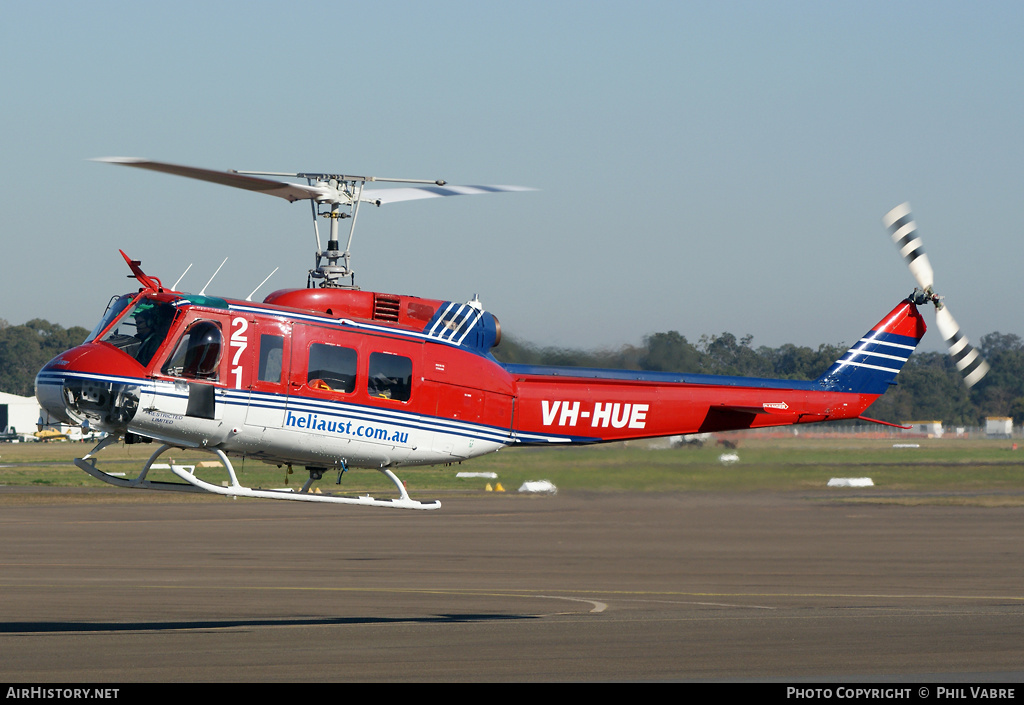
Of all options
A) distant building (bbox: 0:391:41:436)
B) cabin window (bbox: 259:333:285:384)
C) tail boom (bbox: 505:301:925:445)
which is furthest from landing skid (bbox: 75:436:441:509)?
distant building (bbox: 0:391:41:436)

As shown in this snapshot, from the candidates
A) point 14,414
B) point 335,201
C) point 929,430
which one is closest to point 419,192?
point 335,201

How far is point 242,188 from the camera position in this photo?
655 inches

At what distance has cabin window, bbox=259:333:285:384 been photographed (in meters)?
16.5

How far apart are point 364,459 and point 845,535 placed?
37.6m

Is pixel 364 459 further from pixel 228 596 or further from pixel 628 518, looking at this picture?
pixel 628 518

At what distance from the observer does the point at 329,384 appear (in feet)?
55.3

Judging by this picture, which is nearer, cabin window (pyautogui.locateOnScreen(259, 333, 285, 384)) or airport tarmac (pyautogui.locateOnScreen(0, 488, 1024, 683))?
cabin window (pyautogui.locateOnScreen(259, 333, 285, 384))

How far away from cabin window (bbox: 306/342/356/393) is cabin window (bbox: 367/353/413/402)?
0.32 metres

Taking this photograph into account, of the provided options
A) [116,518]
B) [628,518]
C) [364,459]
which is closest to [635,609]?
[364,459]

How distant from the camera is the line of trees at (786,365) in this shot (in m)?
21.7

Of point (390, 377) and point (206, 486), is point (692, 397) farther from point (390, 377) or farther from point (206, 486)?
point (206, 486)

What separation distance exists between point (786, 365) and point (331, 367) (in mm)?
27643

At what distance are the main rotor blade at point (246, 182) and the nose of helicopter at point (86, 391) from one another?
256cm

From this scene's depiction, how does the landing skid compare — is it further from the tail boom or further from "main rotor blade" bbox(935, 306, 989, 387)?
"main rotor blade" bbox(935, 306, 989, 387)
